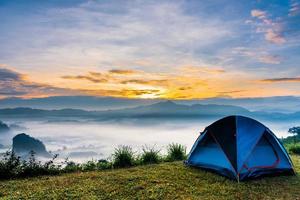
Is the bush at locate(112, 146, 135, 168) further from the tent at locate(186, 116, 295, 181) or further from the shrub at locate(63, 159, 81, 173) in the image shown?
the tent at locate(186, 116, 295, 181)

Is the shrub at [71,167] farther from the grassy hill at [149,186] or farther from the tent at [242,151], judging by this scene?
the tent at [242,151]

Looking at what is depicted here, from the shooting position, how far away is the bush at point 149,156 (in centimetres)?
1191

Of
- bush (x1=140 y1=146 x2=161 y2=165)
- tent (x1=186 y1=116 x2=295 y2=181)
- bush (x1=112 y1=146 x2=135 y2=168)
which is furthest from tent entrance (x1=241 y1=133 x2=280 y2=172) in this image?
bush (x1=112 y1=146 x2=135 y2=168)

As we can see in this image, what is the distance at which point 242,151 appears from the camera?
922cm

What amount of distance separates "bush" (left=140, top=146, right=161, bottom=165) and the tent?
2.18m

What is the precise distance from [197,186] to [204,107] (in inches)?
3483

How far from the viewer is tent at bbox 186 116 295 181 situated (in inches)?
358

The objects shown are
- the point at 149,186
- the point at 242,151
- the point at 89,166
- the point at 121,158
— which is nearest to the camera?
the point at 149,186

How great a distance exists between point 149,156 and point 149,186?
398 centimetres

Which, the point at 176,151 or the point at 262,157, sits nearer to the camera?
the point at 262,157

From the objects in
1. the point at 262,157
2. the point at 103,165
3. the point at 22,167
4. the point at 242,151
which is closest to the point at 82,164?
the point at 103,165

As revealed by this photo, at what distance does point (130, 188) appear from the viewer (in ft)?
25.7

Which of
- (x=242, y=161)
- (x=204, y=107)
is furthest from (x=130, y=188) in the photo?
(x=204, y=107)

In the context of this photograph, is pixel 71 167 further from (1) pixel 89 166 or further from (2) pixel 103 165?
(2) pixel 103 165
